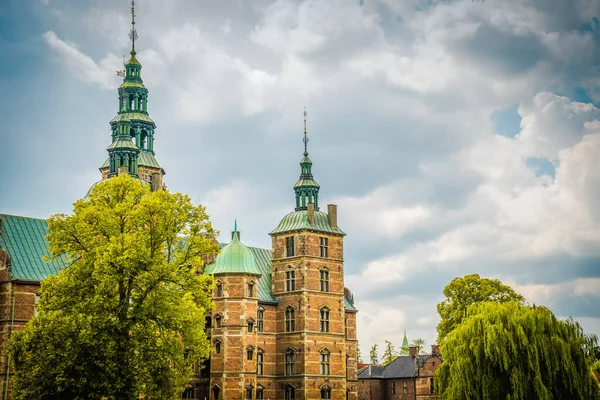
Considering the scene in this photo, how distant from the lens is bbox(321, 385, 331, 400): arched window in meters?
67.5

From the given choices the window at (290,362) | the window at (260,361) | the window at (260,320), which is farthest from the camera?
the window at (260,320)

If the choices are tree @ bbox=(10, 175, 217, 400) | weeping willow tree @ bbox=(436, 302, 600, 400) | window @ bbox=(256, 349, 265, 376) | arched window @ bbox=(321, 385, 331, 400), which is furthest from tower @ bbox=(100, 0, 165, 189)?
weeping willow tree @ bbox=(436, 302, 600, 400)

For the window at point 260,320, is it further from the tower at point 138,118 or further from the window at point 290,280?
the tower at point 138,118

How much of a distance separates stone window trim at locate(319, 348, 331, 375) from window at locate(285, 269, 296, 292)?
5688mm

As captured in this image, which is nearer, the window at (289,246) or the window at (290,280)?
the window at (290,280)

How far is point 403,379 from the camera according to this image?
7825 centimetres

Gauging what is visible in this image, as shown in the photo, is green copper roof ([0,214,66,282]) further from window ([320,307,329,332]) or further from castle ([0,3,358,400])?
window ([320,307,329,332])

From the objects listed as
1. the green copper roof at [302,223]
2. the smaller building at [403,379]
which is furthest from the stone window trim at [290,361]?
the smaller building at [403,379]

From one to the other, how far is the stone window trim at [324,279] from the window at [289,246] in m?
2.83

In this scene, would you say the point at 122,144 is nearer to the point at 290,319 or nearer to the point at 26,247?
the point at 26,247

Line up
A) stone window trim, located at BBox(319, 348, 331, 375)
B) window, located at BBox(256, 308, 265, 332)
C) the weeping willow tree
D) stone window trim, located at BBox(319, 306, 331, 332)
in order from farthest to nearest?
1. stone window trim, located at BBox(319, 306, 331, 332)
2. window, located at BBox(256, 308, 265, 332)
3. stone window trim, located at BBox(319, 348, 331, 375)
4. the weeping willow tree

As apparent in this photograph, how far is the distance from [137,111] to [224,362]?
2814 centimetres

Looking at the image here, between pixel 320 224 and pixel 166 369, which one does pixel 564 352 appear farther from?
pixel 320 224

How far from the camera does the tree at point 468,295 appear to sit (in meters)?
67.7
